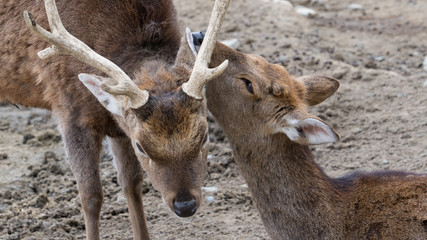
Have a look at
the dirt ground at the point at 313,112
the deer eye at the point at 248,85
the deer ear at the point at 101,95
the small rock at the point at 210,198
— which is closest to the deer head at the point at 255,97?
the deer eye at the point at 248,85

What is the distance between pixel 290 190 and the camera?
5457 millimetres

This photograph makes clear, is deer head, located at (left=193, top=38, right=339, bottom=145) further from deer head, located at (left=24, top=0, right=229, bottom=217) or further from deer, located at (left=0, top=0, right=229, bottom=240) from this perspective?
deer head, located at (left=24, top=0, right=229, bottom=217)

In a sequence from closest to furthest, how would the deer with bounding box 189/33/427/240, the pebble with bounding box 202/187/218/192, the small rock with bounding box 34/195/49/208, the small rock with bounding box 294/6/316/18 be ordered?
the deer with bounding box 189/33/427/240 < the small rock with bounding box 34/195/49/208 < the pebble with bounding box 202/187/218/192 < the small rock with bounding box 294/6/316/18

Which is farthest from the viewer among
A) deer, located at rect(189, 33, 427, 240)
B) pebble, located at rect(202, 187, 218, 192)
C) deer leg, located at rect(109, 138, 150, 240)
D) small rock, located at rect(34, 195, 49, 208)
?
pebble, located at rect(202, 187, 218, 192)

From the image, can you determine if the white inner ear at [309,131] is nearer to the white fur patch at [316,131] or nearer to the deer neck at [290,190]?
the white fur patch at [316,131]

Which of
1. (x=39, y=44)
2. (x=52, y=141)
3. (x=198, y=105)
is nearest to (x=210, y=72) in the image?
(x=198, y=105)

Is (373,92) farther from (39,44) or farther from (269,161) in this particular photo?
(39,44)

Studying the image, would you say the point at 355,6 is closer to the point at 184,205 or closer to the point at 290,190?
the point at 290,190

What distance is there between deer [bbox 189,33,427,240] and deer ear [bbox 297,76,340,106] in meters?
0.17

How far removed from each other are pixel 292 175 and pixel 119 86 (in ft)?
5.05

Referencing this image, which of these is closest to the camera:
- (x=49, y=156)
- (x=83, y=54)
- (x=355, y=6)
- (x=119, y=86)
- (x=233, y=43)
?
(x=119, y=86)

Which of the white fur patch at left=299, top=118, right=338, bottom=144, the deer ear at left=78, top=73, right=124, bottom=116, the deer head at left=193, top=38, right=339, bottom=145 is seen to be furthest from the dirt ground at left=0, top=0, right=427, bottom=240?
the deer ear at left=78, top=73, right=124, bottom=116

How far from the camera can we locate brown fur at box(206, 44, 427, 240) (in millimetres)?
5258

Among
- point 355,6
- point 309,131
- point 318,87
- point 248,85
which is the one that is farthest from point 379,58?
point 309,131
